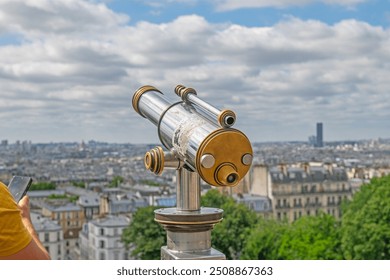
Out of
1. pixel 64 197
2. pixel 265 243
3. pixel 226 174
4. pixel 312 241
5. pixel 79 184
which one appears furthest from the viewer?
pixel 79 184

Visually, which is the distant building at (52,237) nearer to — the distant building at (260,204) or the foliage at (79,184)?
the distant building at (260,204)

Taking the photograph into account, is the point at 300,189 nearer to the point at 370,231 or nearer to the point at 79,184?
the point at 370,231

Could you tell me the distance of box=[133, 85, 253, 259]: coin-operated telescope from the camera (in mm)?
1614

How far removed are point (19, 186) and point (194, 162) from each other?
458mm

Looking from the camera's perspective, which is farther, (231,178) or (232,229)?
(232,229)

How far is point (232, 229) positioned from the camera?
20750 mm

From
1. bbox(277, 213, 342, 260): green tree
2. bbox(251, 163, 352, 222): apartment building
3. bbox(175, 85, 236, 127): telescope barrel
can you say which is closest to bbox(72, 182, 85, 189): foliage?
bbox(251, 163, 352, 222): apartment building

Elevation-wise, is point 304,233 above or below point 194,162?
below

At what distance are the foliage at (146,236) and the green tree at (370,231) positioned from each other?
6017 mm

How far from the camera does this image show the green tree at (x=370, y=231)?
1447cm

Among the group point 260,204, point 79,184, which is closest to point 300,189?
point 260,204

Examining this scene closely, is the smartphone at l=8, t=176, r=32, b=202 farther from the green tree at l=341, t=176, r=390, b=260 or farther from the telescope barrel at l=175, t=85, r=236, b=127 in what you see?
the green tree at l=341, t=176, r=390, b=260

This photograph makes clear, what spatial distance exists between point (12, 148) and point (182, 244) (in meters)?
102
